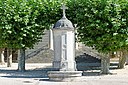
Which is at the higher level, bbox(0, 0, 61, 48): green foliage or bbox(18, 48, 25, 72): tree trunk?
bbox(0, 0, 61, 48): green foliage

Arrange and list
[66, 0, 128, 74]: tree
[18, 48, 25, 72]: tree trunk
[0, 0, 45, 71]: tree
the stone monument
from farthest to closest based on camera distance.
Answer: [18, 48, 25, 72]: tree trunk < [0, 0, 45, 71]: tree < [66, 0, 128, 74]: tree < the stone monument

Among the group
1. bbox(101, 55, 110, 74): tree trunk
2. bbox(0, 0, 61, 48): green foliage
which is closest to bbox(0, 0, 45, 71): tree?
bbox(0, 0, 61, 48): green foliage

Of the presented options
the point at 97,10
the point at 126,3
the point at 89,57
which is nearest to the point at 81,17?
the point at 97,10

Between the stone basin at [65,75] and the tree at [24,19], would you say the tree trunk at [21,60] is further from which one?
the stone basin at [65,75]

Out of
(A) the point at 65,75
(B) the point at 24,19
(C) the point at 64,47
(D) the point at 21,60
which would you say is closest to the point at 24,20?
(B) the point at 24,19

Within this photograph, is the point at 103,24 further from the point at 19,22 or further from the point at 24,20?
the point at 19,22

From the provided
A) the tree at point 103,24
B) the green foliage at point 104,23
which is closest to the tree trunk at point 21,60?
the tree at point 103,24

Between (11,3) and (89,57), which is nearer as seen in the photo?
(11,3)

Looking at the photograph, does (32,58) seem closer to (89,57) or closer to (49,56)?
(49,56)

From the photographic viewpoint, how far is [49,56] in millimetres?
32469

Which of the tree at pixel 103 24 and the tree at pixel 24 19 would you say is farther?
the tree at pixel 24 19

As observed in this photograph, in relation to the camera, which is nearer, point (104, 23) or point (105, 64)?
point (104, 23)

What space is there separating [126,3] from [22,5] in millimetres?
6679

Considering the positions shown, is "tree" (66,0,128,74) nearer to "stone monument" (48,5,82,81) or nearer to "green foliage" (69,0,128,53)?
"green foliage" (69,0,128,53)
